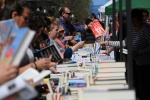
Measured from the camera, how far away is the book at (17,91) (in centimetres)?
216

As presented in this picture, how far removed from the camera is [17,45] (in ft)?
7.90

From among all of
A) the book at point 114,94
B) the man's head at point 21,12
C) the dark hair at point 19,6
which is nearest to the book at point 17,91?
the book at point 114,94

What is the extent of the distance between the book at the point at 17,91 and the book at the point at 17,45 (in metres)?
Result: 0.24

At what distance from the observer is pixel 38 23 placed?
5.69 m

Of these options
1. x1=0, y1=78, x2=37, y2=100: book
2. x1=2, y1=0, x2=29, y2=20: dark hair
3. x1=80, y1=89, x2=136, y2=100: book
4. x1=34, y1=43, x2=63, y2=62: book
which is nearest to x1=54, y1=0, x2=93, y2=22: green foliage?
Answer: x1=34, y1=43, x2=63, y2=62: book

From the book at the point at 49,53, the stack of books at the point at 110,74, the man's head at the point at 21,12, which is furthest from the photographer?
the book at the point at 49,53

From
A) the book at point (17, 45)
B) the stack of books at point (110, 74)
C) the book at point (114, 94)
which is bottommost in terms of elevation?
the stack of books at point (110, 74)

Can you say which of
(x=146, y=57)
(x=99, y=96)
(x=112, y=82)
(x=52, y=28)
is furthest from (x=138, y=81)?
(x=99, y=96)

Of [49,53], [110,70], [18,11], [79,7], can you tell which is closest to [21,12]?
[18,11]

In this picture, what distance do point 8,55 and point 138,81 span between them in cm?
566

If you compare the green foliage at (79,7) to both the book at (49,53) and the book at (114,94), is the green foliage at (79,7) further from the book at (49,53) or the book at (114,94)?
the book at (114,94)

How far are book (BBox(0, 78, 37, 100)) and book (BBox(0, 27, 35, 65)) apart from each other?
24 centimetres

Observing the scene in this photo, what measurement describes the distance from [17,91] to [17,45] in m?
0.32

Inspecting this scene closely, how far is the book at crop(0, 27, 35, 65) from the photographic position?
2414 millimetres
